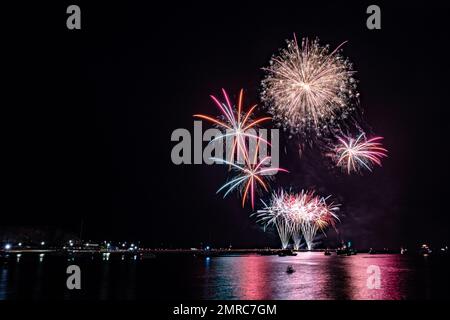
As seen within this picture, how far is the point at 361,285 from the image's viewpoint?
5469cm

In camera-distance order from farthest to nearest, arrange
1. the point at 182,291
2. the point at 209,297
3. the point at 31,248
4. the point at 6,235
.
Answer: the point at 31,248, the point at 6,235, the point at 182,291, the point at 209,297

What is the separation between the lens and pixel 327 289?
50250 mm

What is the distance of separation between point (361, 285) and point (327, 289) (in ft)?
23.1
